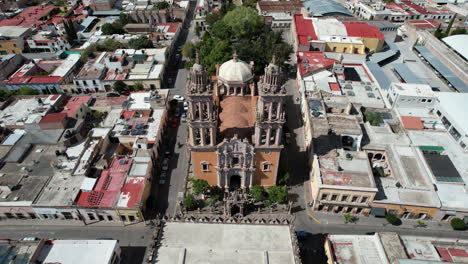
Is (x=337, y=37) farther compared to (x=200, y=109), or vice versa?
(x=337, y=37)

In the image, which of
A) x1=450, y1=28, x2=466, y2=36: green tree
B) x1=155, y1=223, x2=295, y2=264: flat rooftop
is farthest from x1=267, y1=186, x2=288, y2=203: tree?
x1=450, y1=28, x2=466, y2=36: green tree

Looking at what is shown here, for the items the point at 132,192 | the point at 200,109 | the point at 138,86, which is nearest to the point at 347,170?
the point at 200,109

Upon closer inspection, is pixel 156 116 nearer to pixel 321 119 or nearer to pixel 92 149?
pixel 92 149

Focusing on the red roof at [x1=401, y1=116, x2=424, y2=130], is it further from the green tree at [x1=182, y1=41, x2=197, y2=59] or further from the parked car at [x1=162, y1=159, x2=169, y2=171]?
the green tree at [x1=182, y1=41, x2=197, y2=59]

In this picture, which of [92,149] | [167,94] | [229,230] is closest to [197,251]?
[229,230]

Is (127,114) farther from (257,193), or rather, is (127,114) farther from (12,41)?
(12,41)

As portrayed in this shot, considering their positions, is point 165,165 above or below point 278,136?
Result: below
